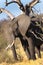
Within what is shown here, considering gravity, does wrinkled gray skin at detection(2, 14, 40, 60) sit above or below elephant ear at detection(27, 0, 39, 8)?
below

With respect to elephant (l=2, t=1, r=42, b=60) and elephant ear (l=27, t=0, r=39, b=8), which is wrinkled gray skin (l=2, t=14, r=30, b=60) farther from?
elephant ear (l=27, t=0, r=39, b=8)

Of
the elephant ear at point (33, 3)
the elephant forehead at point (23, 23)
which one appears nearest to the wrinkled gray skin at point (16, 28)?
the elephant forehead at point (23, 23)

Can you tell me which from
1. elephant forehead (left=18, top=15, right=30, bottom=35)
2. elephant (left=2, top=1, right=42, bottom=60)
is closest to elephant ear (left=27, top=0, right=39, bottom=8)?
elephant (left=2, top=1, right=42, bottom=60)

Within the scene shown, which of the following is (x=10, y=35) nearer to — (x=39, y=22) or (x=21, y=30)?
(x=21, y=30)

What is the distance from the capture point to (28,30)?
644 inches

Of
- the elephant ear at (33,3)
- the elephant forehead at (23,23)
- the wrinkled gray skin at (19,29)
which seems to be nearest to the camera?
the wrinkled gray skin at (19,29)

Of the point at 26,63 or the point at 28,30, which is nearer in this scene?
the point at 26,63

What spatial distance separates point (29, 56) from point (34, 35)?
1.03 meters

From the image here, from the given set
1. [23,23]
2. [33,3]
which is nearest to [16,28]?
[23,23]

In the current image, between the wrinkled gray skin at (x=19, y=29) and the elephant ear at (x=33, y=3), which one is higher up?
the elephant ear at (x=33, y=3)

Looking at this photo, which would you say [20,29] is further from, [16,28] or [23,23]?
[23,23]

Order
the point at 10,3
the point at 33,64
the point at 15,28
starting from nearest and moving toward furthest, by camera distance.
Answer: the point at 33,64 → the point at 15,28 → the point at 10,3

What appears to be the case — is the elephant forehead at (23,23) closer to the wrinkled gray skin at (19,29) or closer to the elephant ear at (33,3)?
the wrinkled gray skin at (19,29)

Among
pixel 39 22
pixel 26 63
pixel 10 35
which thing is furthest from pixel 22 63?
pixel 39 22
